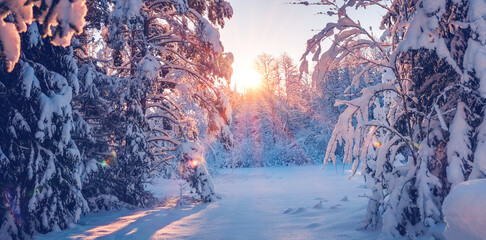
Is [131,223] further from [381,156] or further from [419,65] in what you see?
[419,65]

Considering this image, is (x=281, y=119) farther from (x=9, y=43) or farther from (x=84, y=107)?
(x=9, y=43)

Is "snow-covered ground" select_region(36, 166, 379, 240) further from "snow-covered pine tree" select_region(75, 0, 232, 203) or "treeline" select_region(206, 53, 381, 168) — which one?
"treeline" select_region(206, 53, 381, 168)

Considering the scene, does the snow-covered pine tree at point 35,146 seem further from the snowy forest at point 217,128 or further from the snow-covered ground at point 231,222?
the snow-covered ground at point 231,222

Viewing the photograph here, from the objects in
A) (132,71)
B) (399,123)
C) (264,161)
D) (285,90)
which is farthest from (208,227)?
(285,90)

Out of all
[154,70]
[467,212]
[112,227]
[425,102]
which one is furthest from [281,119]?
[467,212]

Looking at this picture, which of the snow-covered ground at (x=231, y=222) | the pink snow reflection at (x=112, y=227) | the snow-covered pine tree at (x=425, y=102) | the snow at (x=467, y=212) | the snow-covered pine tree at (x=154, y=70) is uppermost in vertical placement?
the snow-covered pine tree at (x=154, y=70)

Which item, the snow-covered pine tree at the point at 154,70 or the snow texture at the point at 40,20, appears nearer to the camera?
the snow texture at the point at 40,20

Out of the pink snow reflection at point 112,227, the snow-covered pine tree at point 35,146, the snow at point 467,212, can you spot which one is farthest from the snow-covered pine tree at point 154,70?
the snow at point 467,212

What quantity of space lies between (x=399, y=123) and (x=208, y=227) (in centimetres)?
397

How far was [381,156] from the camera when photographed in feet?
15.6

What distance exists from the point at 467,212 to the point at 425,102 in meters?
2.56

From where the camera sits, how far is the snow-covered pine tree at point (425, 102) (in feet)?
12.4

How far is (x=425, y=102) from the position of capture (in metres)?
4.45

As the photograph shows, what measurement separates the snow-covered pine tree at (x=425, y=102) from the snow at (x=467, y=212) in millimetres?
1430
